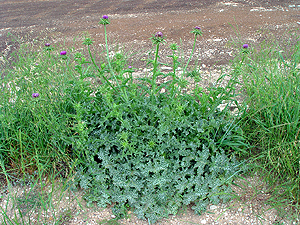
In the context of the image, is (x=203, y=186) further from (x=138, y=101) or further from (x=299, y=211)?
(x=138, y=101)

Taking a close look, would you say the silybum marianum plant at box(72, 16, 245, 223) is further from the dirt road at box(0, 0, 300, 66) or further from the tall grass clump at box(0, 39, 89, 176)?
the dirt road at box(0, 0, 300, 66)

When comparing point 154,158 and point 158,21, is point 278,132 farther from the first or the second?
point 158,21

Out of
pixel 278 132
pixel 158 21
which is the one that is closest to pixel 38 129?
pixel 278 132

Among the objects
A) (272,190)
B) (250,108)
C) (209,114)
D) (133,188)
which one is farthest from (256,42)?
(133,188)

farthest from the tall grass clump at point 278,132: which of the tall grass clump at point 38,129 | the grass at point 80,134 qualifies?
the tall grass clump at point 38,129

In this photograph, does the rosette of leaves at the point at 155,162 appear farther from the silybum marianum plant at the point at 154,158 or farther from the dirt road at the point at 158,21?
the dirt road at the point at 158,21

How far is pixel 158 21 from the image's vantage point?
18.1 ft

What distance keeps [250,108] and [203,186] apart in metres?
0.89

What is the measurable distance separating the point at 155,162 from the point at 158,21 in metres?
4.05

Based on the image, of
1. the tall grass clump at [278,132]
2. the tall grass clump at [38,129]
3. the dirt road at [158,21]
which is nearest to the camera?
the tall grass clump at [278,132]

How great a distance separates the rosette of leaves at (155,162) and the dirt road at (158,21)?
194cm

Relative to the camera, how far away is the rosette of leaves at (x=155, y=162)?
214 centimetres

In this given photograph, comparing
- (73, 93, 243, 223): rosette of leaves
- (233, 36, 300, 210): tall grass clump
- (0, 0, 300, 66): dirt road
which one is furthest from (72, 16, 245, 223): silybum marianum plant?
(0, 0, 300, 66): dirt road

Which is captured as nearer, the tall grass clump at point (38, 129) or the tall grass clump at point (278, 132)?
the tall grass clump at point (278, 132)
